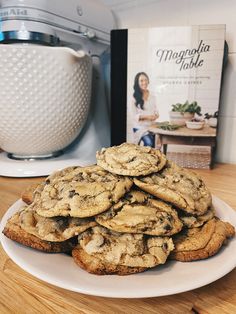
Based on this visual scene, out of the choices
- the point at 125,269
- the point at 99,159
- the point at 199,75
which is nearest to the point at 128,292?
the point at 125,269

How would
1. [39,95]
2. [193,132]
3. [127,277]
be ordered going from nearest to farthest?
1. [127,277]
2. [39,95]
3. [193,132]

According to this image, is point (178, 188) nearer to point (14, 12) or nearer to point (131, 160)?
point (131, 160)

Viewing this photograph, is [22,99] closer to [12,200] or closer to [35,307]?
[12,200]

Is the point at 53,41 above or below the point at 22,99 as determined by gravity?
above

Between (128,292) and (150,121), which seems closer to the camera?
(128,292)

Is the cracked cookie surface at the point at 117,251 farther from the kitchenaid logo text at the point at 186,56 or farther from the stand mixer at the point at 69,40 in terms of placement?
the kitchenaid logo text at the point at 186,56

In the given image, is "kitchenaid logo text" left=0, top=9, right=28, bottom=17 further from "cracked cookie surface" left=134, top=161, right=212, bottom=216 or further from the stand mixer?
"cracked cookie surface" left=134, top=161, right=212, bottom=216

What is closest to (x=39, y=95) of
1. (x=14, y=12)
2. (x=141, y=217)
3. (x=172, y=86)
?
(x=14, y=12)
